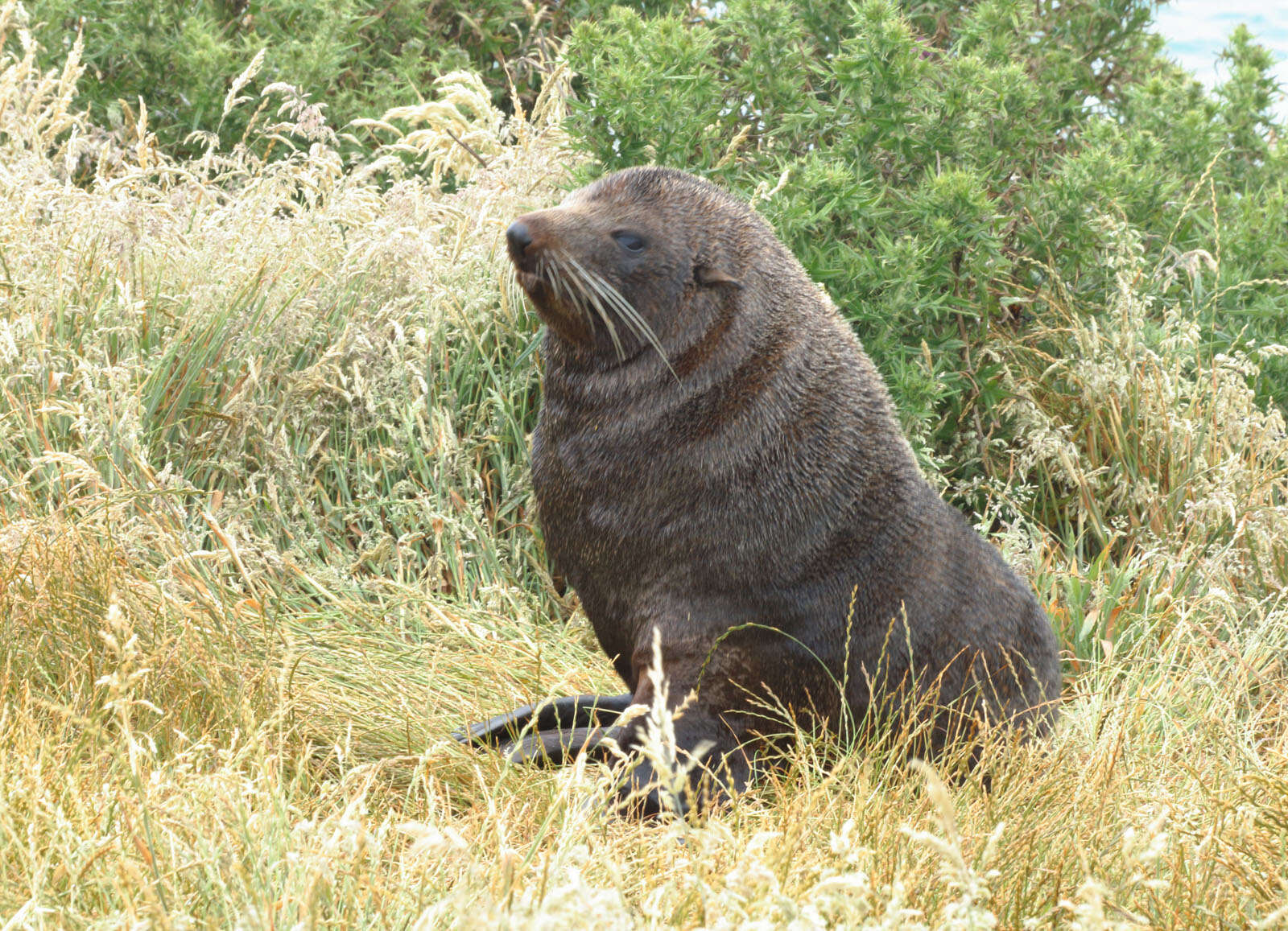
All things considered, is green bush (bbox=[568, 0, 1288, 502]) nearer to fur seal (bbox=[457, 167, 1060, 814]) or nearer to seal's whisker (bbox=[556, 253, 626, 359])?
fur seal (bbox=[457, 167, 1060, 814])

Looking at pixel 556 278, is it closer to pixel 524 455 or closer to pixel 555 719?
pixel 555 719

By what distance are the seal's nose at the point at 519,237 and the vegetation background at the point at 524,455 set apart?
90 cm

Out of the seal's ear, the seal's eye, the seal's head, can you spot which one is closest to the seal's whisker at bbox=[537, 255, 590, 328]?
the seal's head

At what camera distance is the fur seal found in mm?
2975

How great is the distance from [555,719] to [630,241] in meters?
1.08

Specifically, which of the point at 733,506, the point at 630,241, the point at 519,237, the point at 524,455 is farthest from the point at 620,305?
the point at 524,455

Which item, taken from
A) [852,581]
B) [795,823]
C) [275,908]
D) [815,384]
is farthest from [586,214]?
[275,908]

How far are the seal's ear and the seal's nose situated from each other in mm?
364

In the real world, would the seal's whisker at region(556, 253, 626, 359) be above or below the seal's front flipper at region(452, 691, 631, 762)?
above

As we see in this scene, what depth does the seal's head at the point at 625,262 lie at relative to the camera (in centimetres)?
303

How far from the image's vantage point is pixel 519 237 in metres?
3.01

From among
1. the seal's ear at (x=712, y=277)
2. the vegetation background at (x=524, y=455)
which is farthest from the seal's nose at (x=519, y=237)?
the vegetation background at (x=524, y=455)

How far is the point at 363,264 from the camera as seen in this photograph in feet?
15.7

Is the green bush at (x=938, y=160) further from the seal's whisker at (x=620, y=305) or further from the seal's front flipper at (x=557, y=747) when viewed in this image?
the seal's front flipper at (x=557, y=747)
